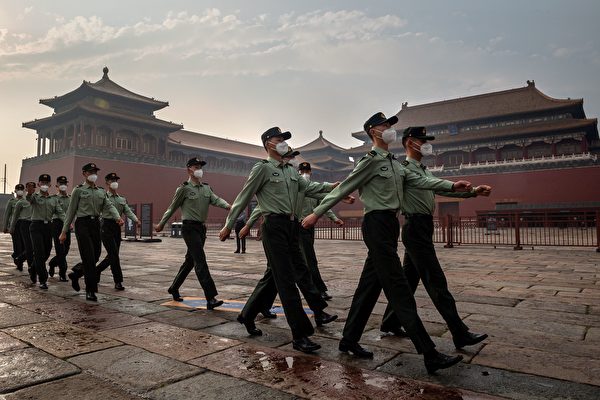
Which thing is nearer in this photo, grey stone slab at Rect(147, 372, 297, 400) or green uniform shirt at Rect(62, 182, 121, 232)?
grey stone slab at Rect(147, 372, 297, 400)

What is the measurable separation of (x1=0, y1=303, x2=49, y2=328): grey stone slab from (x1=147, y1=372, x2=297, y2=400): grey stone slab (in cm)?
213

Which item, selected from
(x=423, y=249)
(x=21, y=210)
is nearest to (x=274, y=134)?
(x=423, y=249)

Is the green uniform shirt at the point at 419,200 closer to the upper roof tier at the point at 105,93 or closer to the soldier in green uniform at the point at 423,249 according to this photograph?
the soldier in green uniform at the point at 423,249

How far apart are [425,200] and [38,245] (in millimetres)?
5242

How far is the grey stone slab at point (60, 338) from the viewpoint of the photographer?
2793mm

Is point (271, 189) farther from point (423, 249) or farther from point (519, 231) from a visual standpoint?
point (519, 231)

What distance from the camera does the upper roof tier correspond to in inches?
1066

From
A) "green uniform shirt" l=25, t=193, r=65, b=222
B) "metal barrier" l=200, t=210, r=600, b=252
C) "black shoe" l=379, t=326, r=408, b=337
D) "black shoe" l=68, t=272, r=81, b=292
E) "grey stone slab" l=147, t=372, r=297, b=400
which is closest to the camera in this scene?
"grey stone slab" l=147, t=372, r=297, b=400

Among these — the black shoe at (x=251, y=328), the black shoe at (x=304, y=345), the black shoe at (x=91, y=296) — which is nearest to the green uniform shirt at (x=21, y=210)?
the black shoe at (x=91, y=296)

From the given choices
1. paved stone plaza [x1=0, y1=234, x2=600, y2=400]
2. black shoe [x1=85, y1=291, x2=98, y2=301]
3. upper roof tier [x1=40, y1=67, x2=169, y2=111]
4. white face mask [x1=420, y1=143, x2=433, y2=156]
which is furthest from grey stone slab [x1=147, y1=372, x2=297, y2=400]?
upper roof tier [x1=40, y1=67, x2=169, y2=111]

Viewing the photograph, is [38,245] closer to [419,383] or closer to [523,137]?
[419,383]

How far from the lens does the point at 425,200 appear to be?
3.01m

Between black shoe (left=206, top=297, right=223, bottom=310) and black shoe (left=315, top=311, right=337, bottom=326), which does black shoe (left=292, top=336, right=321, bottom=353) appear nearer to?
black shoe (left=315, top=311, right=337, bottom=326)

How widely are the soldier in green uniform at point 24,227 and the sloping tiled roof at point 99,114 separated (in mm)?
20984
